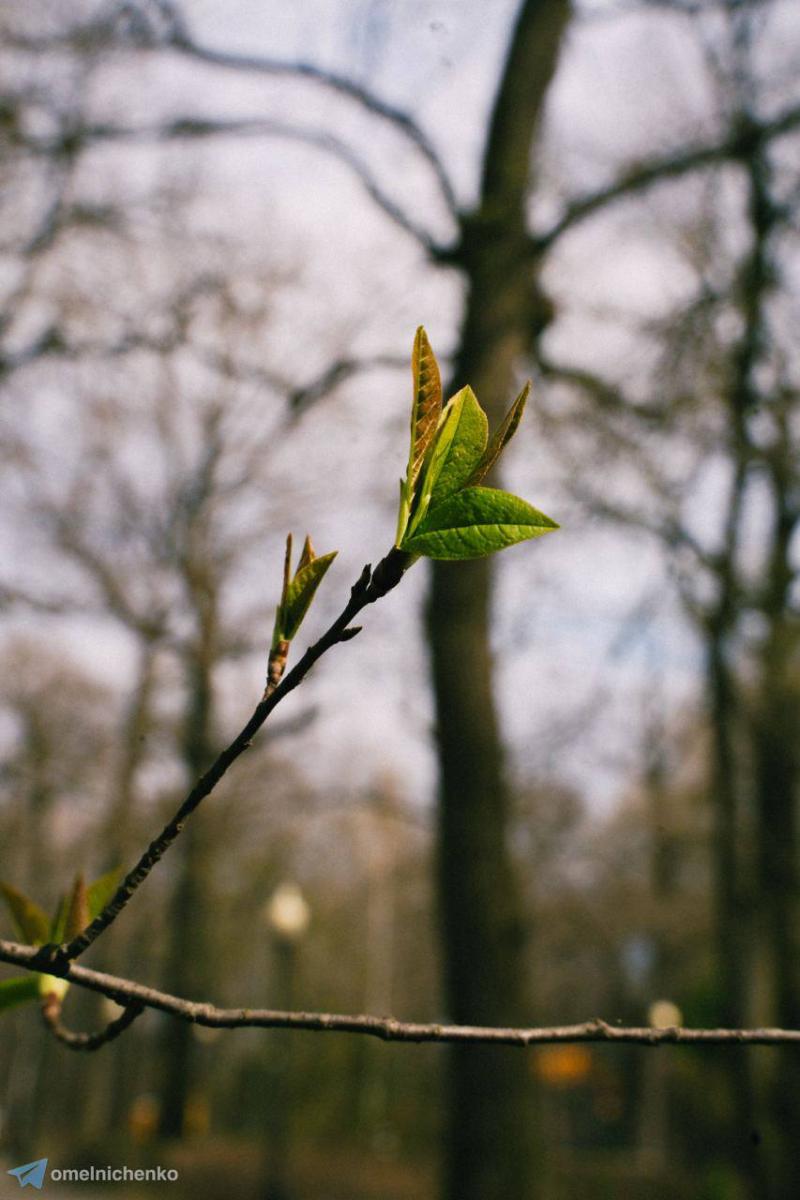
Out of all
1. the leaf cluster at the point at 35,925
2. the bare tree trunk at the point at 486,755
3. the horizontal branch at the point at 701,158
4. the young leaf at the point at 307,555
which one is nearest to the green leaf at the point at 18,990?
the leaf cluster at the point at 35,925

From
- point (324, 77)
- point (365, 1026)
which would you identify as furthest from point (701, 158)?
point (365, 1026)

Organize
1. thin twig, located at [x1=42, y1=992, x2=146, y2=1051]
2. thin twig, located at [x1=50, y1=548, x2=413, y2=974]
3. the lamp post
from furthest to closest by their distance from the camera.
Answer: the lamp post → thin twig, located at [x1=42, y1=992, x2=146, y2=1051] → thin twig, located at [x1=50, y1=548, x2=413, y2=974]

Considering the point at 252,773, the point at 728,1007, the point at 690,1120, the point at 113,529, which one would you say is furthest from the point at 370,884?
the point at 113,529

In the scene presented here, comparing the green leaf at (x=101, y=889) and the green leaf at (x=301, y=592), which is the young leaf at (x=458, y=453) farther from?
the green leaf at (x=101, y=889)

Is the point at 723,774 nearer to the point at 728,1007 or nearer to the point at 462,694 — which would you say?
the point at 728,1007

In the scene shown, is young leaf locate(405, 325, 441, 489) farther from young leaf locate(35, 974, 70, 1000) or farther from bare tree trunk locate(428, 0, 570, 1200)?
bare tree trunk locate(428, 0, 570, 1200)

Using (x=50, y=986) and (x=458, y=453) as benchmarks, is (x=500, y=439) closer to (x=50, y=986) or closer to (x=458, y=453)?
(x=458, y=453)

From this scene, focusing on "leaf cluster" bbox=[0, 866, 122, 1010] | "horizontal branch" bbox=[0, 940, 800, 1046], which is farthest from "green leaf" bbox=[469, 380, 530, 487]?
"leaf cluster" bbox=[0, 866, 122, 1010]
